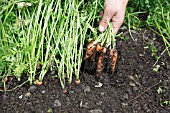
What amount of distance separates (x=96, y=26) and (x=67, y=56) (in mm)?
290

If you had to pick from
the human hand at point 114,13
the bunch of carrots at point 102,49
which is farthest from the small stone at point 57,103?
the human hand at point 114,13

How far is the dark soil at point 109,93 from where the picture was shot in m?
1.70

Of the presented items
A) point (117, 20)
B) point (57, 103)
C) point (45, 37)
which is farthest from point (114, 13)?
point (57, 103)

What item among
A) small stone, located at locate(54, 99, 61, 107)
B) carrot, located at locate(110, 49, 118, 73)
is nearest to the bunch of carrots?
carrot, located at locate(110, 49, 118, 73)

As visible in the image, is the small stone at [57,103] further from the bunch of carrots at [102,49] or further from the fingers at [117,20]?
the fingers at [117,20]

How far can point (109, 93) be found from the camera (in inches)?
69.6

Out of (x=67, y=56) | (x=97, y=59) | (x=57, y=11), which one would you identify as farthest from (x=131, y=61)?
(x=57, y=11)

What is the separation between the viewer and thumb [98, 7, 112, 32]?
71.6 inches

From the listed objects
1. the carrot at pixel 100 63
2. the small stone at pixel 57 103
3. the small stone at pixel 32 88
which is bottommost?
the small stone at pixel 57 103

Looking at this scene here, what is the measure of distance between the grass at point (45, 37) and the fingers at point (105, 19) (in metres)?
0.03

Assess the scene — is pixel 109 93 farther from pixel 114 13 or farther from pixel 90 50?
pixel 114 13

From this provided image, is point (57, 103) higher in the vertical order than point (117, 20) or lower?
lower

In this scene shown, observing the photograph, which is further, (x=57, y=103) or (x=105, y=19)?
(x=105, y=19)

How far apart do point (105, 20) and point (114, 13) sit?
0.21 ft
